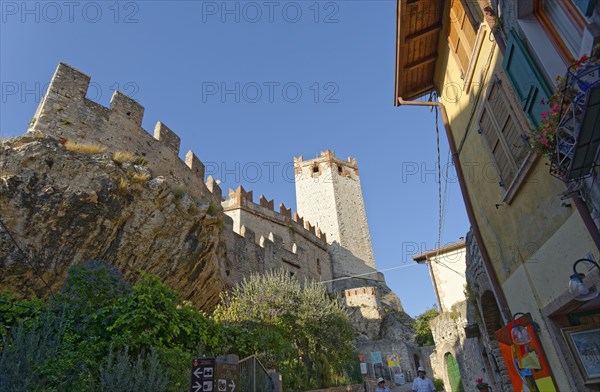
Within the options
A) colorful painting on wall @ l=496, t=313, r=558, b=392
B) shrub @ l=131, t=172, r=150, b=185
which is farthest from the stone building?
shrub @ l=131, t=172, r=150, b=185

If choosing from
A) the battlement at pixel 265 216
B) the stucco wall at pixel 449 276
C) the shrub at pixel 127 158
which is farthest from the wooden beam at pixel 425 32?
the battlement at pixel 265 216

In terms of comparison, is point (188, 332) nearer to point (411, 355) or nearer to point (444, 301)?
point (444, 301)

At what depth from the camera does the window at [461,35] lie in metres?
6.54

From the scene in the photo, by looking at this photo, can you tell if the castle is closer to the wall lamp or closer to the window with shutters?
the window with shutters

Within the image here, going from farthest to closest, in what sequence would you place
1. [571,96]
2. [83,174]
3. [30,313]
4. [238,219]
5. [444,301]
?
[238,219], [444,301], [83,174], [30,313], [571,96]

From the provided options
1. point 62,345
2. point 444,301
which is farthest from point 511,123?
point 444,301

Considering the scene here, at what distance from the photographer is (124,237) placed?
1116 centimetres

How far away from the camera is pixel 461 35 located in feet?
22.6

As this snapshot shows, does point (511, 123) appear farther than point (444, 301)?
No

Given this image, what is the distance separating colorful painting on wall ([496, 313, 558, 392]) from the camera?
4.99m

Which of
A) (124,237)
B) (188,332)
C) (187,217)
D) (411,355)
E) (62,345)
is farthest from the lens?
(411,355)

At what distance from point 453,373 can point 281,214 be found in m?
18.4

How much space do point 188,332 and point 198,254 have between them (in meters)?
5.95

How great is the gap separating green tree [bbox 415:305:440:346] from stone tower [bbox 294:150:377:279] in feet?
19.3
